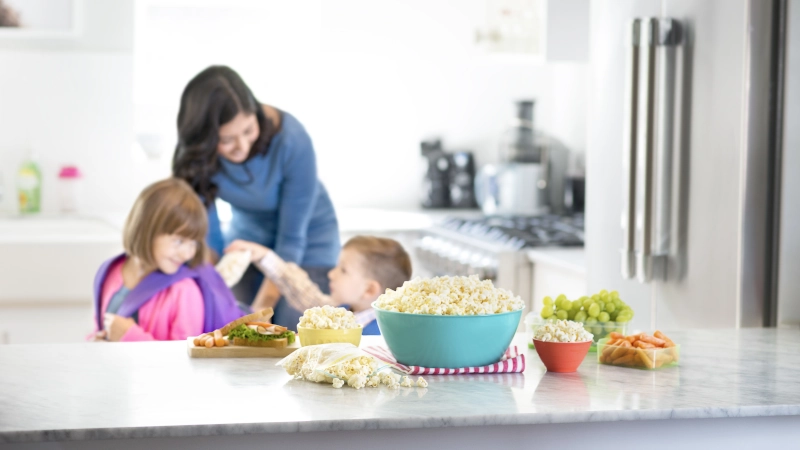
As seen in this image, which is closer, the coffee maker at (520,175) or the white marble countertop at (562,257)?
the white marble countertop at (562,257)

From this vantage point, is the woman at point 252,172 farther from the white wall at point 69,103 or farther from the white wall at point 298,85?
the white wall at point 69,103

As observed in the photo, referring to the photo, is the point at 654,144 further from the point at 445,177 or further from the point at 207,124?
the point at 445,177

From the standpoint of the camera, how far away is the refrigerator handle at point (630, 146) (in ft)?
8.19

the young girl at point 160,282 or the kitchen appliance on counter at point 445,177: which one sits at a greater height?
the kitchen appliance on counter at point 445,177

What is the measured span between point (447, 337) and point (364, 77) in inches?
133

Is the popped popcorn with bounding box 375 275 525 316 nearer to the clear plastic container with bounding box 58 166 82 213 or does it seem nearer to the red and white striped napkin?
the red and white striped napkin

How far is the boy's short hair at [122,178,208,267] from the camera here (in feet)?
9.53

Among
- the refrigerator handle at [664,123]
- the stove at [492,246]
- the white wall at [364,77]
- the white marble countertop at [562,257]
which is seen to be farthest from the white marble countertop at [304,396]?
the white wall at [364,77]

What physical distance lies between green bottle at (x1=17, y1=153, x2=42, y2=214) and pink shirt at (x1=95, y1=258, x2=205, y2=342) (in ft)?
4.55

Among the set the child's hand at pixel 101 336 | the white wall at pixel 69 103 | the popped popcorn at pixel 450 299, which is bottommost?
the child's hand at pixel 101 336

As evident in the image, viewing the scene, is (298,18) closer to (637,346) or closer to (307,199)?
(307,199)

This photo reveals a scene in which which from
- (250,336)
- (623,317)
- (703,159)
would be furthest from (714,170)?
(250,336)

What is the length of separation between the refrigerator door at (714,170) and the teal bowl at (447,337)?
3.20 feet

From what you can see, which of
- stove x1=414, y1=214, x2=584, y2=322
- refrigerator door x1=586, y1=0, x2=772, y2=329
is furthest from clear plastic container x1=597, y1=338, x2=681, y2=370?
stove x1=414, y1=214, x2=584, y2=322
